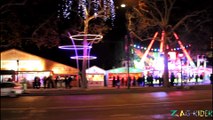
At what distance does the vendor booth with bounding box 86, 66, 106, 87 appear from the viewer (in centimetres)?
5694

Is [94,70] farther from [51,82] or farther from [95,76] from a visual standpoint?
[51,82]

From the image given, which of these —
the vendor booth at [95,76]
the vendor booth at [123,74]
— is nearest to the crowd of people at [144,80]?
the vendor booth at [123,74]

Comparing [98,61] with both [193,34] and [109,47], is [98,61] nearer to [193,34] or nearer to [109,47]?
[109,47]

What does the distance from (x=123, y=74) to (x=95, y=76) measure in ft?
11.7

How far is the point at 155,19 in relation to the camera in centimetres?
5288

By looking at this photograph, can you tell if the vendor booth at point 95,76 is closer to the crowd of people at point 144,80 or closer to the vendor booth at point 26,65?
the crowd of people at point 144,80

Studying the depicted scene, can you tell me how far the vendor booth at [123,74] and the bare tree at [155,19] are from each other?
462 cm

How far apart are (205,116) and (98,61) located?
213 feet

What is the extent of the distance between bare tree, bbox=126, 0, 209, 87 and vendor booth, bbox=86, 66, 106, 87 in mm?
6818

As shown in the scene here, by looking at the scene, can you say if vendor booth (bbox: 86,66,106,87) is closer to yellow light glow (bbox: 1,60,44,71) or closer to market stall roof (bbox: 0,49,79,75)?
market stall roof (bbox: 0,49,79,75)

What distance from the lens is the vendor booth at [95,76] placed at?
5694 centimetres

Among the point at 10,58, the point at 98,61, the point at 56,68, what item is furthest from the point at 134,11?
the point at 98,61

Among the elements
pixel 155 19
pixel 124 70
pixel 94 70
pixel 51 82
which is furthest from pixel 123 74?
pixel 51 82

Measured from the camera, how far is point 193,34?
197ft
